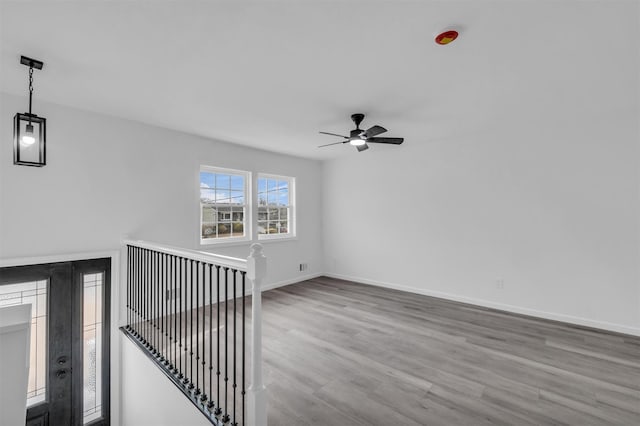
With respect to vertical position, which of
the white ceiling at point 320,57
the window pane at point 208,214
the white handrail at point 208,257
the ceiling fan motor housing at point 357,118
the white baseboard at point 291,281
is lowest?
the white baseboard at point 291,281

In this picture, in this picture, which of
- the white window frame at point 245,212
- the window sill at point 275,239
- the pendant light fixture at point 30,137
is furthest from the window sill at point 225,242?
the pendant light fixture at point 30,137

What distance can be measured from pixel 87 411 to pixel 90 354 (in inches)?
23.8

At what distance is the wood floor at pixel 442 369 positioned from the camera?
2.01 meters

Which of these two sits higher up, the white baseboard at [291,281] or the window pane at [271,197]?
the window pane at [271,197]

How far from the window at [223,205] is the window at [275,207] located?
1.23ft

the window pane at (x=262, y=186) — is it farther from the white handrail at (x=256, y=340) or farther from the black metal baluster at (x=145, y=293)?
the white handrail at (x=256, y=340)

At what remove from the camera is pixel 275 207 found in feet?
18.1

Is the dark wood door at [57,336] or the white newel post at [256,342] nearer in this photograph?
the white newel post at [256,342]

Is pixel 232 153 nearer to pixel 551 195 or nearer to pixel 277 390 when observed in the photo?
pixel 277 390

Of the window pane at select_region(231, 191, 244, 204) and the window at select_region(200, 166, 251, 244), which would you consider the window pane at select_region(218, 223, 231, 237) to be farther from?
the window pane at select_region(231, 191, 244, 204)

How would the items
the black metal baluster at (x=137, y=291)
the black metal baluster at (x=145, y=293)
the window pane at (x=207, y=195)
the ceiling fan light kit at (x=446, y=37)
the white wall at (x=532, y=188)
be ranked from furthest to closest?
the window pane at (x=207, y=195) < the black metal baluster at (x=137, y=291) < the black metal baluster at (x=145, y=293) < the white wall at (x=532, y=188) < the ceiling fan light kit at (x=446, y=37)

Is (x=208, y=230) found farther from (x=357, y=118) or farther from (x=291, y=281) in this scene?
(x=357, y=118)

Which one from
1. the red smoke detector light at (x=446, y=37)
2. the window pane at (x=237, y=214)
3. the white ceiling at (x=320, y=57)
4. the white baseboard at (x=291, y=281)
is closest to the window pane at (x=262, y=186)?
the window pane at (x=237, y=214)

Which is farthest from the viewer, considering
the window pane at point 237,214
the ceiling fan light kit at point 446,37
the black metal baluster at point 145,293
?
the window pane at point 237,214
